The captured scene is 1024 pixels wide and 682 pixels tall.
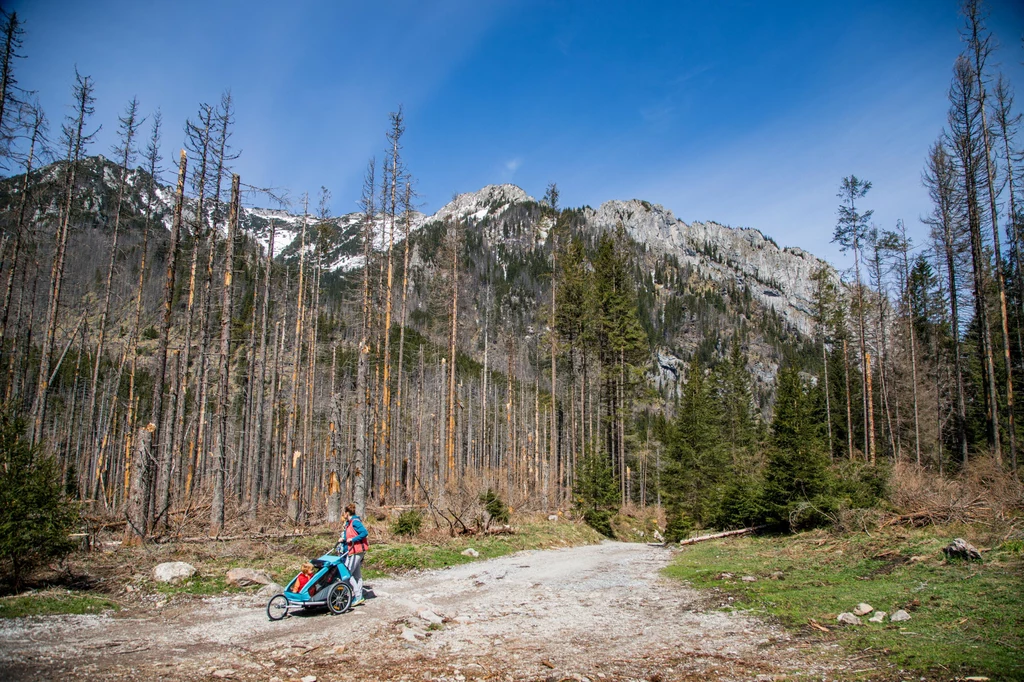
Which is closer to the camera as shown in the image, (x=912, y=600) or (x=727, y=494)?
(x=912, y=600)

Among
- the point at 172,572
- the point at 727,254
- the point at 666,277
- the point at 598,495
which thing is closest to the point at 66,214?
the point at 172,572

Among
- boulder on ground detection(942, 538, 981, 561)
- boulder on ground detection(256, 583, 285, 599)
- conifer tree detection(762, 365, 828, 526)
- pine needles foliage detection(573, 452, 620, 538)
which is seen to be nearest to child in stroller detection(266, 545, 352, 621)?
boulder on ground detection(256, 583, 285, 599)

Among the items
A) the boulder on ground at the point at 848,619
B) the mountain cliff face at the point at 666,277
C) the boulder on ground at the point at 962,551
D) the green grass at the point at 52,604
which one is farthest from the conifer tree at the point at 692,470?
the green grass at the point at 52,604

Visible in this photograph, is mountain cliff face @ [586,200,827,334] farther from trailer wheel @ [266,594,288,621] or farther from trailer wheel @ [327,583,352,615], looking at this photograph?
trailer wheel @ [266,594,288,621]

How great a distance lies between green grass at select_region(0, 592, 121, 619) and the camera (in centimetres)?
676

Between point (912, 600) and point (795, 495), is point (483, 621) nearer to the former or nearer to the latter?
point (912, 600)

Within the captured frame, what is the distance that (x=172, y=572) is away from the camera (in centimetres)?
914

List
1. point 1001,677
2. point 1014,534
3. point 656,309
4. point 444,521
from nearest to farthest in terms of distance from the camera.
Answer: point 1001,677 → point 1014,534 → point 444,521 → point 656,309

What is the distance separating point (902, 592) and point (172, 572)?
39.9 ft

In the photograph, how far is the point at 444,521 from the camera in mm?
17922

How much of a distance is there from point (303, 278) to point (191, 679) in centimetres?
2360

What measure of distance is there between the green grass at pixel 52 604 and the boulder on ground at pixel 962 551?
44.9 ft

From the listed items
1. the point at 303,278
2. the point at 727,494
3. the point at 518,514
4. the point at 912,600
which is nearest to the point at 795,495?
the point at 727,494

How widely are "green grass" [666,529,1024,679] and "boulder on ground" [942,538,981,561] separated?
163 millimetres
